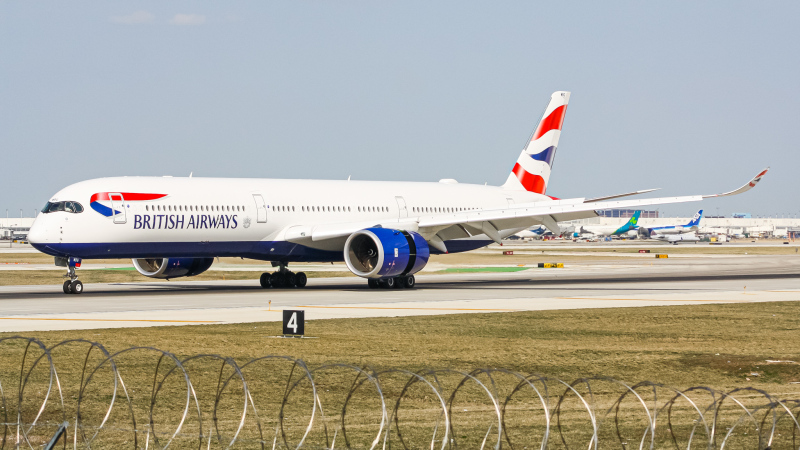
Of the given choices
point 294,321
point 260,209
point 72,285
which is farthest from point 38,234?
point 294,321

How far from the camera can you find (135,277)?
2121 inches

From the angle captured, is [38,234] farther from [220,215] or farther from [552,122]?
[552,122]

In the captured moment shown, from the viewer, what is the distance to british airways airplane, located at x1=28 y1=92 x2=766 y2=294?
3681 centimetres

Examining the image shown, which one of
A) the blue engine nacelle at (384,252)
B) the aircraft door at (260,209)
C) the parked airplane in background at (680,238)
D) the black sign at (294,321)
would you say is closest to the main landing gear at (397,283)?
the blue engine nacelle at (384,252)

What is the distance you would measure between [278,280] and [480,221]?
30.2 feet

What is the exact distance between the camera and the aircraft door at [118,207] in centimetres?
3688

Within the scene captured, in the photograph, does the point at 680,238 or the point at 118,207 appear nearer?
the point at 118,207

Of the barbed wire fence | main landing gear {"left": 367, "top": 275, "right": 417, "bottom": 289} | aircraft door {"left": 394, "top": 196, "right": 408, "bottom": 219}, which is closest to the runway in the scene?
main landing gear {"left": 367, "top": 275, "right": 417, "bottom": 289}

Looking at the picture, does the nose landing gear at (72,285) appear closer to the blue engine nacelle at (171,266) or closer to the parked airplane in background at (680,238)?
the blue engine nacelle at (171,266)

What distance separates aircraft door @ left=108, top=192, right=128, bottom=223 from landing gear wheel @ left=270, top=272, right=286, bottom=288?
8400 millimetres

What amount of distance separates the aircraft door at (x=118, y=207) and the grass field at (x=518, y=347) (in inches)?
502

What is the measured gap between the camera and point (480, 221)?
4312 centimetres

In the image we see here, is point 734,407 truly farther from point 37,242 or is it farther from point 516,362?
point 37,242

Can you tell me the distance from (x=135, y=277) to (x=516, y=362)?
1498 inches
